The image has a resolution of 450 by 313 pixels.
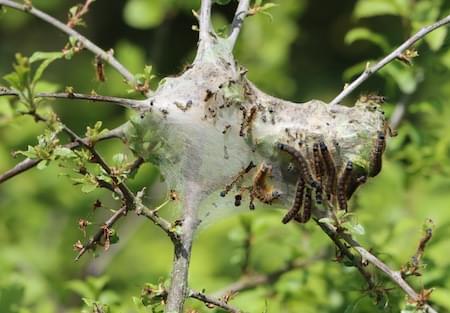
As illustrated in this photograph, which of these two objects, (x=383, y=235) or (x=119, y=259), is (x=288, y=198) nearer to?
(x=383, y=235)

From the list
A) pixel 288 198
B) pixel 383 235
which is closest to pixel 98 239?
pixel 288 198

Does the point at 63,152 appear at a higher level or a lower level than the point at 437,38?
lower

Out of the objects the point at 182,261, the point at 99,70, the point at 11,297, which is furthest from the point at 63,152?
the point at 11,297

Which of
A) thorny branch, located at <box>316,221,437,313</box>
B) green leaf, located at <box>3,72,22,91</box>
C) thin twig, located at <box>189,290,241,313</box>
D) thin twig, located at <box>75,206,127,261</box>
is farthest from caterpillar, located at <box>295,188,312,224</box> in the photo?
green leaf, located at <box>3,72,22,91</box>

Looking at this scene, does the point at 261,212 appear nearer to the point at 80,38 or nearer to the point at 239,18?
the point at 239,18

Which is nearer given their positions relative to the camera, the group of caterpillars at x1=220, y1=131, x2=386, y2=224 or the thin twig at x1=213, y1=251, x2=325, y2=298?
the group of caterpillars at x1=220, y1=131, x2=386, y2=224

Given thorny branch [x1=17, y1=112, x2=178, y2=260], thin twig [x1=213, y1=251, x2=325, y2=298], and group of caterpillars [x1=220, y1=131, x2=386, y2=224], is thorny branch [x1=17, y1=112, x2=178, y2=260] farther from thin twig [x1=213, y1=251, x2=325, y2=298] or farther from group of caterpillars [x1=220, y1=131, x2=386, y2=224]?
thin twig [x1=213, y1=251, x2=325, y2=298]

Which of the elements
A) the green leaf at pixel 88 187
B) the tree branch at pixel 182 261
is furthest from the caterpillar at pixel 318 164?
the green leaf at pixel 88 187
